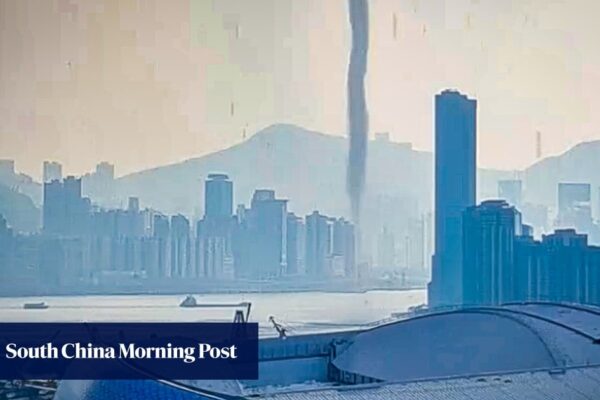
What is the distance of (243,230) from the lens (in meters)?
4.39

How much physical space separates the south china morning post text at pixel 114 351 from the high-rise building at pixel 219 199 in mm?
859

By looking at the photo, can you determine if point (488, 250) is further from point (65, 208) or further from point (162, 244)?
point (65, 208)

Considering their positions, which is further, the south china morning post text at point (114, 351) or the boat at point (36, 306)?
the boat at point (36, 306)

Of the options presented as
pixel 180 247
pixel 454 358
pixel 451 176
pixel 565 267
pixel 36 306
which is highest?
pixel 451 176

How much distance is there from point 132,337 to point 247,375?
27.5 inches

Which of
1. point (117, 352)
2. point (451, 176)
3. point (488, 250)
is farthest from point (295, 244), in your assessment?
point (117, 352)

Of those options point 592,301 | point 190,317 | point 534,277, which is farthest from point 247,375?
point 592,301

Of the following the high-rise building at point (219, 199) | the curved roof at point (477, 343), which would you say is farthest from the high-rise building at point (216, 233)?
the curved roof at point (477, 343)

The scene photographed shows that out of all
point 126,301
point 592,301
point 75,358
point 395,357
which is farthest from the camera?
point 592,301

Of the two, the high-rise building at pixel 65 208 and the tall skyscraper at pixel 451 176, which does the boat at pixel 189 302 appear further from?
the tall skyscraper at pixel 451 176

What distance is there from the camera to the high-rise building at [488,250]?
4949 millimetres

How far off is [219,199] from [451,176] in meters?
1.31

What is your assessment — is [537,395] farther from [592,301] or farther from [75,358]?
[75,358]

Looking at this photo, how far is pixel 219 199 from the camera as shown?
436 centimetres
